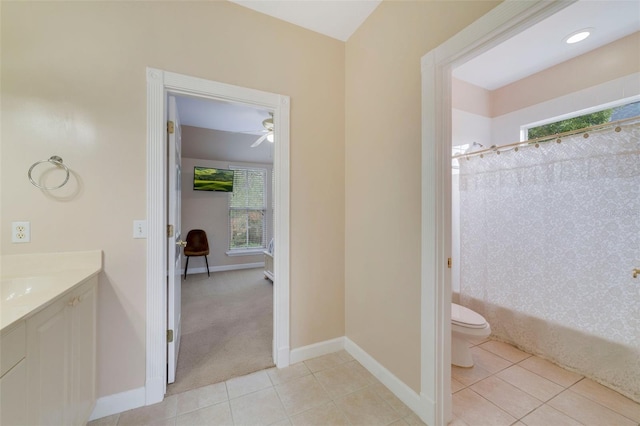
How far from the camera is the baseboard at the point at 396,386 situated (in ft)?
4.98

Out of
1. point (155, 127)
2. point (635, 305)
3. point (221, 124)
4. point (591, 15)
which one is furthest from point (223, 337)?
point (591, 15)

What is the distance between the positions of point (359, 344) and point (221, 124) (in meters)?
4.38

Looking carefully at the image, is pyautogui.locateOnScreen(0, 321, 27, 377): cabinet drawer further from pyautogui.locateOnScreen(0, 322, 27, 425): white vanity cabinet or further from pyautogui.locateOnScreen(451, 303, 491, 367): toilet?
pyautogui.locateOnScreen(451, 303, 491, 367): toilet

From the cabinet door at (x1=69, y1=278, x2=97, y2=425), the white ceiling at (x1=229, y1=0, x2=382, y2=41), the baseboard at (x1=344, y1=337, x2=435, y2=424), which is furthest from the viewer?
the white ceiling at (x1=229, y1=0, x2=382, y2=41)

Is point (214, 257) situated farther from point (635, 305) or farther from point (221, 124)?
point (635, 305)

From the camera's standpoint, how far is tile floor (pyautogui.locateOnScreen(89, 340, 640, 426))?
153 cm

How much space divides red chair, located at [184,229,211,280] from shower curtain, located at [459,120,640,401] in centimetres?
433

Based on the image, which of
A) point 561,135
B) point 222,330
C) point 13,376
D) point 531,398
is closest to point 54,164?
point 13,376

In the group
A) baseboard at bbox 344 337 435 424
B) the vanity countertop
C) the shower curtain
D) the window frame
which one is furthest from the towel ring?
the window frame

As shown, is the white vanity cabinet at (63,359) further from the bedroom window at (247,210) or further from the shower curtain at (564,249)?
the bedroom window at (247,210)

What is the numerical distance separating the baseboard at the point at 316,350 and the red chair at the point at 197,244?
3237mm

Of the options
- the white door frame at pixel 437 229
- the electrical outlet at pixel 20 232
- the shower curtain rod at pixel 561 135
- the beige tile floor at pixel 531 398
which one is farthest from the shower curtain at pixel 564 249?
the electrical outlet at pixel 20 232

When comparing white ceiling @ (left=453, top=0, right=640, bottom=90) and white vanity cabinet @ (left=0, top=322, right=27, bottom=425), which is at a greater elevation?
white ceiling @ (left=453, top=0, right=640, bottom=90)

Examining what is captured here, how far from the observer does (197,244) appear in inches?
189
